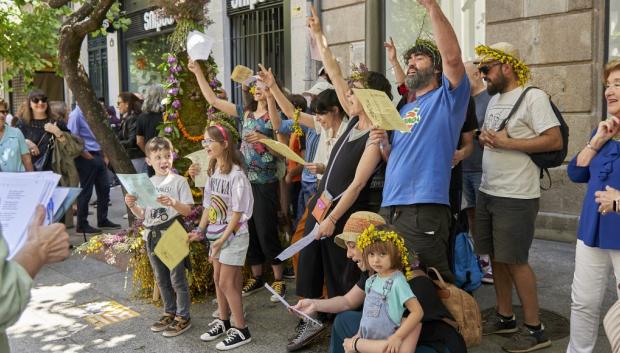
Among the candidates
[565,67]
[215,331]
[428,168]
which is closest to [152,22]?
[565,67]

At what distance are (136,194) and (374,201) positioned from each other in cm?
169

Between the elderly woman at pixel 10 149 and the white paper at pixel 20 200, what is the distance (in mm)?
4607

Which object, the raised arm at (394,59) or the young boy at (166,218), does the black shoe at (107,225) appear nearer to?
the young boy at (166,218)

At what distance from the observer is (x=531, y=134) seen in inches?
156

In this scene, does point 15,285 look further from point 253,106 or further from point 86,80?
point 86,80

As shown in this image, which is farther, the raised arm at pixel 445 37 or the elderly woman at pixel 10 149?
the elderly woman at pixel 10 149

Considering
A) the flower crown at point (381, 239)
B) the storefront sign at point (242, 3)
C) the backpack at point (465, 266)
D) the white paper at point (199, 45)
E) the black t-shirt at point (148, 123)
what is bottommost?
the backpack at point (465, 266)

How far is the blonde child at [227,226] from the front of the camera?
432cm

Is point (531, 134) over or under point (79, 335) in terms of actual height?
over

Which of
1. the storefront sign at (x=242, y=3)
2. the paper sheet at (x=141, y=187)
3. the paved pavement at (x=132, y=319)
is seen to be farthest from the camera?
the storefront sign at (x=242, y=3)

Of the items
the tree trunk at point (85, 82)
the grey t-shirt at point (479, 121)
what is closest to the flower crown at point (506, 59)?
the grey t-shirt at point (479, 121)

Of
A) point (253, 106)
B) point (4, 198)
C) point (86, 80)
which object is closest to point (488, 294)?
point (253, 106)

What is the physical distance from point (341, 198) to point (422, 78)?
0.94 metres

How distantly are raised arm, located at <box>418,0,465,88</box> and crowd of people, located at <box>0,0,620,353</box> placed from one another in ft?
0.03
